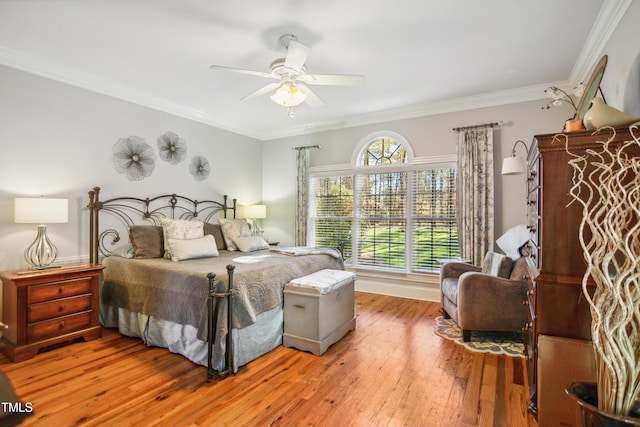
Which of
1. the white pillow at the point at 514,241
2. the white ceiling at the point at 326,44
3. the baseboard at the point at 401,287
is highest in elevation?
the white ceiling at the point at 326,44

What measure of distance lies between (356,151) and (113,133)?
3.37 metres

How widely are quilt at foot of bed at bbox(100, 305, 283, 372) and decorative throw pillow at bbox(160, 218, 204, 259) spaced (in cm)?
79

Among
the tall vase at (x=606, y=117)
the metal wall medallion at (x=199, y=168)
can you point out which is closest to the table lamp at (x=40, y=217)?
the metal wall medallion at (x=199, y=168)

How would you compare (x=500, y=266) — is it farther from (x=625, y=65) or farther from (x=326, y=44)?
(x=326, y=44)

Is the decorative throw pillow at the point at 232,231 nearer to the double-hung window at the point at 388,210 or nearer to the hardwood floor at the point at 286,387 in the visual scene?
the double-hung window at the point at 388,210

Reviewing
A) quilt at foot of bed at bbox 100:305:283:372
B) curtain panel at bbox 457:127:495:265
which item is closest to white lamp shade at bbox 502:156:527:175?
curtain panel at bbox 457:127:495:265

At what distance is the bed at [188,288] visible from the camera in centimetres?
240

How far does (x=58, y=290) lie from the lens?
2.82 m

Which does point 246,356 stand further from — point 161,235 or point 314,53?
point 314,53

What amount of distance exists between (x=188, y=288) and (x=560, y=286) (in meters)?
2.62

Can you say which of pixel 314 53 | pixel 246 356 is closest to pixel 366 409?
pixel 246 356

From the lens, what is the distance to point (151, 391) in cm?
216

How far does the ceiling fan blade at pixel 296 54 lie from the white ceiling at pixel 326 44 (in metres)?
0.30

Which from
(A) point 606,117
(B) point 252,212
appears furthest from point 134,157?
(A) point 606,117
